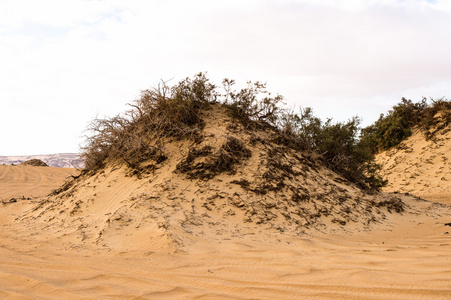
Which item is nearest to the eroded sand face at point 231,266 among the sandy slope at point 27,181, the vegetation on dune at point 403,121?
the sandy slope at point 27,181

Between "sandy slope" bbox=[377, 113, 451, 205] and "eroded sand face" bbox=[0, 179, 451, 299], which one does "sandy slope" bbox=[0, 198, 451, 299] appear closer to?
"eroded sand face" bbox=[0, 179, 451, 299]

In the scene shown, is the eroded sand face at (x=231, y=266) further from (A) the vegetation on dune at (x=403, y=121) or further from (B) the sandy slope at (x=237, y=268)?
(A) the vegetation on dune at (x=403, y=121)

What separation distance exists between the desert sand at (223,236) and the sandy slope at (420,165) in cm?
468

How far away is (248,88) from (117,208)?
444cm

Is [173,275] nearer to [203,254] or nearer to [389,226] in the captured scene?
[203,254]

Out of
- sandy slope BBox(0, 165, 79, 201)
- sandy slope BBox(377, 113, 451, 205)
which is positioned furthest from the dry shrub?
sandy slope BBox(377, 113, 451, 205)

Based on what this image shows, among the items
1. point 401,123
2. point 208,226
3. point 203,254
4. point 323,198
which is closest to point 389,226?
point 323,198

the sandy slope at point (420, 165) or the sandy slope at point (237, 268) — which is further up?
the sandy slope at point (420, 165)

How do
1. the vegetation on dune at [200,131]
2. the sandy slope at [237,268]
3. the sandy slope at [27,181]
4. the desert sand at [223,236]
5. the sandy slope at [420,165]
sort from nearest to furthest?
the sandy slope at [237,268] → the desert sand at [223,236] → the vegetation on dune at [200,131] → the sandy slope at [27,181] → the sandy slope at [420,165]

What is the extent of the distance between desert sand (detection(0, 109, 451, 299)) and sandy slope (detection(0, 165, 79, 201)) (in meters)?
3.03

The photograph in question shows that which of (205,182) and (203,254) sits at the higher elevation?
(205,182)

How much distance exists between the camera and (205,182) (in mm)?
6480

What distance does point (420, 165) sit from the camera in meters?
14.2

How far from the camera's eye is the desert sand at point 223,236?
2.89m
